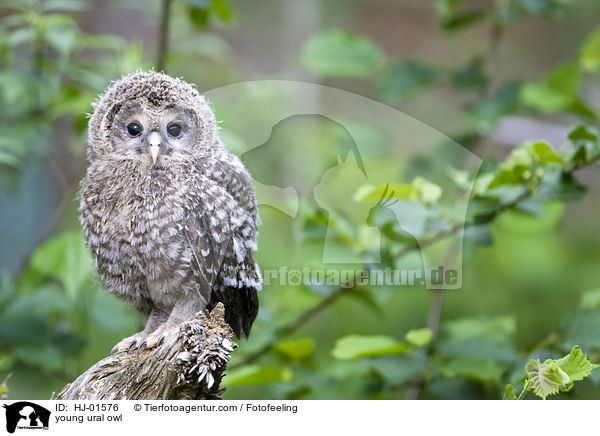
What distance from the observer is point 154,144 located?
67 cm

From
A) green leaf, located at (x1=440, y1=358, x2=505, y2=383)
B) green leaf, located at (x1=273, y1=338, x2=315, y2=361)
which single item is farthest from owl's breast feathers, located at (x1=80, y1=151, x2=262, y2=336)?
green leaf, located at (x1=440, y1=358, x2=505, y2=383)

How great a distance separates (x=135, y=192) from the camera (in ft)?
2.35

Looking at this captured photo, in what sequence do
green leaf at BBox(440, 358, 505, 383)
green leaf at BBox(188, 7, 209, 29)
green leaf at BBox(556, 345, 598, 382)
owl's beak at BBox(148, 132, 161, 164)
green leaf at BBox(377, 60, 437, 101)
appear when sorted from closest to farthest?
owl's beak at BBox(148, 132, 161, 164) < green leaf at BBox(556, 345, 598, 382) < green leaf at BBox(440, 358, 505, 383) < green leaf at BBox(188, 7, 209, 29) < green leaf at BBox(377, 60, 437, 101)

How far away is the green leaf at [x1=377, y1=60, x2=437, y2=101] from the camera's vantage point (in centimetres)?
165

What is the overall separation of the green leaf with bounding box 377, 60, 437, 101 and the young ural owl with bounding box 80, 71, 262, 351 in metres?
0.99

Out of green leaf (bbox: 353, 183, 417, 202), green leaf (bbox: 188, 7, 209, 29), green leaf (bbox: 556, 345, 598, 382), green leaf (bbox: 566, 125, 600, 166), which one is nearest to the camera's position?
green leaf (bbox: 556, 345, 598, 382)

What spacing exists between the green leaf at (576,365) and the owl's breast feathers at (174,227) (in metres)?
0.46

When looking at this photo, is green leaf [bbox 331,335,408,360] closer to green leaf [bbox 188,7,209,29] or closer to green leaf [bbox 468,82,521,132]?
green leaf [bbox 468,82,521,132]

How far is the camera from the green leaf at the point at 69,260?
3.25 ft

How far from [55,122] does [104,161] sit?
124cm

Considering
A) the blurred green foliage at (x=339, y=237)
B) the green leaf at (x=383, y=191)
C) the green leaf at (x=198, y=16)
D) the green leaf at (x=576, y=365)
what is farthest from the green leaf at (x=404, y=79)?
the green leaf at (x=576, y=365)
